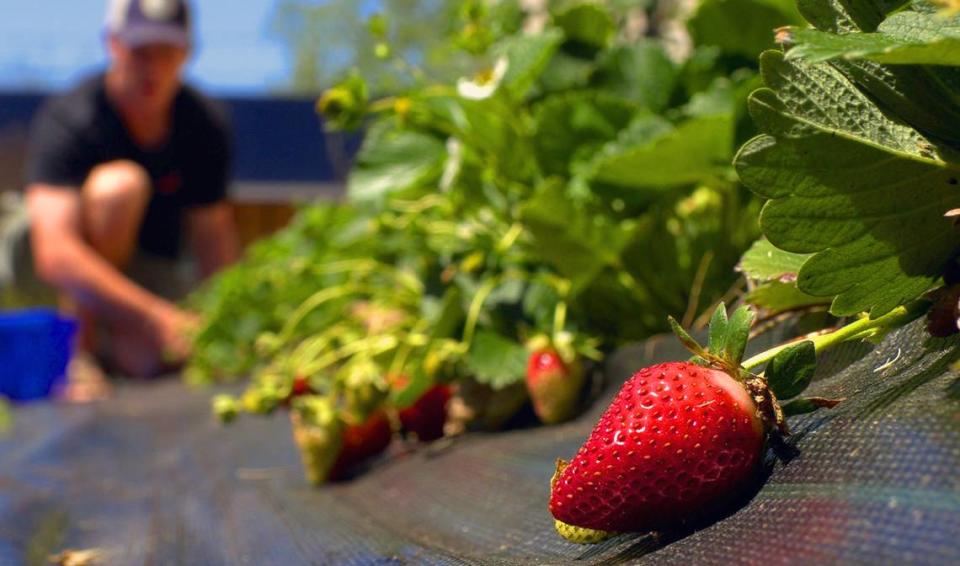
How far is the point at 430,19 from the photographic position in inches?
577

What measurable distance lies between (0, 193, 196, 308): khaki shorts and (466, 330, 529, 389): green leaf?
2.52 meters

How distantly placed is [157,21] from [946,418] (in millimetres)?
3062

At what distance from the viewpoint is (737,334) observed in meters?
0.57

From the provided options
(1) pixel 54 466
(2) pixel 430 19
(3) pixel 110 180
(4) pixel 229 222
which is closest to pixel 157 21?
(3) pixel 110 180

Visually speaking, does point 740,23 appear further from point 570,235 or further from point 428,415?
point 428,415

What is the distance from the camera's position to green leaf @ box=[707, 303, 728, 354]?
1.90ft

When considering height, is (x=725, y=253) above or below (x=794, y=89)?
below

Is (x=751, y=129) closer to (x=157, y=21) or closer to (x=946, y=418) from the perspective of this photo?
(x=946, y=418)

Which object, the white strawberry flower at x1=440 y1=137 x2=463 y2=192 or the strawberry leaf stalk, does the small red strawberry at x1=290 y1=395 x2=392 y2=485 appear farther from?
the strawberry leaf stalk

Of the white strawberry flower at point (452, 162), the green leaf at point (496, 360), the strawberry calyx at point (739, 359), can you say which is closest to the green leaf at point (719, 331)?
the strawberry calyx at point (739, 359)

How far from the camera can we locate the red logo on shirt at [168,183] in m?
3.43

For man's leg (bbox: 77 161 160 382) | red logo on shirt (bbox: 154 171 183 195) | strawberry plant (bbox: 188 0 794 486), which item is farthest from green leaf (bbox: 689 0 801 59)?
red logo on shirt (bbox: 154 171 183 195)

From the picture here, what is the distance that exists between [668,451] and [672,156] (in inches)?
20.9

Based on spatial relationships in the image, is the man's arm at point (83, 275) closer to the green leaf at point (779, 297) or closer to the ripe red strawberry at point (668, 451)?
the green leaf at point (779, 297)
